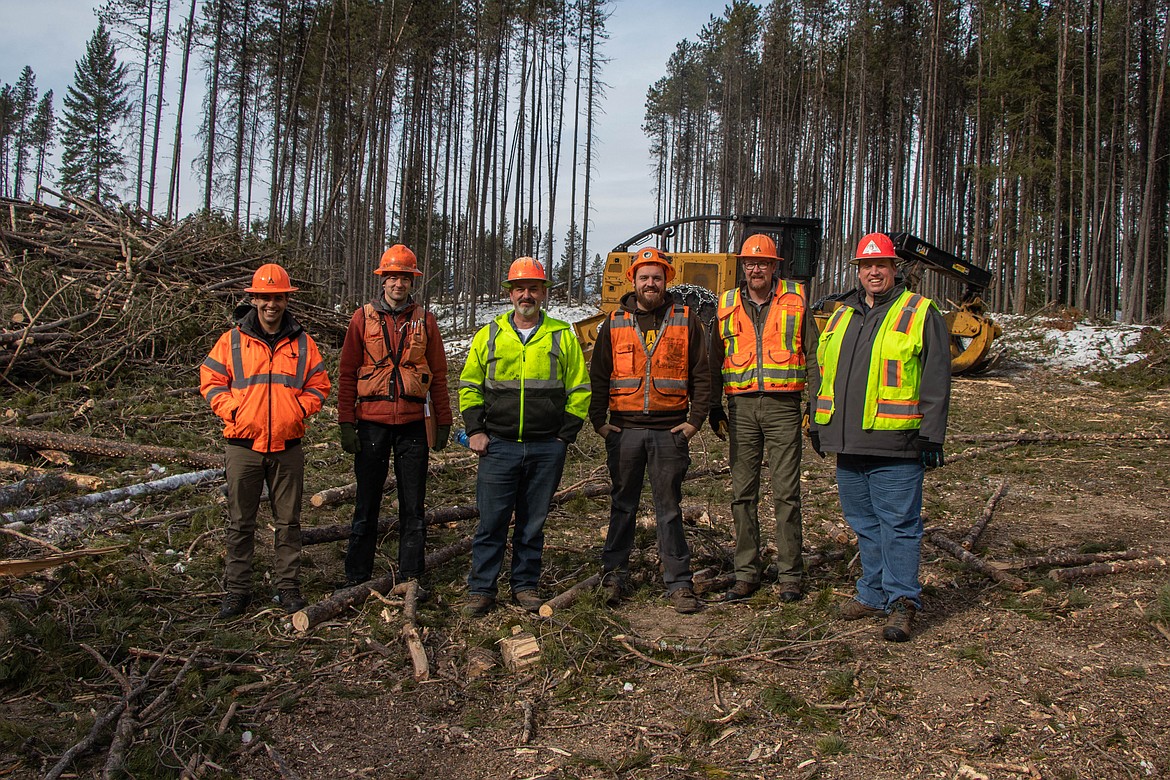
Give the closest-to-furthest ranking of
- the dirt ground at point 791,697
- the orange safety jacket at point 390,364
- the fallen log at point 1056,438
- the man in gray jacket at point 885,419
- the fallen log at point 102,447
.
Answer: the dirt ground at point 791,697, the man in gray jacket at point 885,419, the orange safety jacket at point 390,364, the fallen log at point 102,447, the fallen log at point 1056,438

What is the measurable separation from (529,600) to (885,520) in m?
2.11

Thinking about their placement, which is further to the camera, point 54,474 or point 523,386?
point 54,474

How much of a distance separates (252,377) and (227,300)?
305 inches

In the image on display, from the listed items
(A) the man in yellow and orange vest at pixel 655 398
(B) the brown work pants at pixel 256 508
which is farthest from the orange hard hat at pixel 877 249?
(B) the brown work pants at pixel 256 508

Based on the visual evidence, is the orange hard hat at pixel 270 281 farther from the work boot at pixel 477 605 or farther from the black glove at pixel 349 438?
the work boot at pixel 477 605

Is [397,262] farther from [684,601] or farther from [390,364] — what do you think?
[684,601]

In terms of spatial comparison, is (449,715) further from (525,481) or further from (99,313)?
(99,313)

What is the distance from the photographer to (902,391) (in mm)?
4320

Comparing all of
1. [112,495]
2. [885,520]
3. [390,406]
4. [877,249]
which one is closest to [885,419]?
[885,520]

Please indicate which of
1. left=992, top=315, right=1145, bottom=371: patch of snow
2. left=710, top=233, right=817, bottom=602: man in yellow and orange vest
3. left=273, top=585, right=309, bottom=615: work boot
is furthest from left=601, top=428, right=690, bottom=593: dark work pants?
left=992, top=315, right=1145, bottom=371: patch of snow

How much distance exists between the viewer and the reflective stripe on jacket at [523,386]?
15.2 feet

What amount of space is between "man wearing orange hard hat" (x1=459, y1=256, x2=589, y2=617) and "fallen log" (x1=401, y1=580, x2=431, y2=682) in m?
0.32

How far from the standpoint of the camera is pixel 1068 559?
516 cm

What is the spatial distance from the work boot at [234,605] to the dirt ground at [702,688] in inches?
6.2
